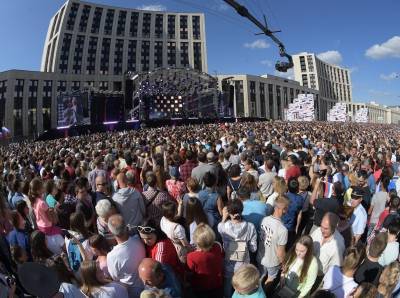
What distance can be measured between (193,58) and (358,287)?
3689 inches

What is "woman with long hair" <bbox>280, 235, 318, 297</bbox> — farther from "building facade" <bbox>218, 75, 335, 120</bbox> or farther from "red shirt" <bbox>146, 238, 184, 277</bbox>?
"building facade" <bbox>218, 75, 335, 120</bbox>

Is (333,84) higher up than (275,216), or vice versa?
(333,84)

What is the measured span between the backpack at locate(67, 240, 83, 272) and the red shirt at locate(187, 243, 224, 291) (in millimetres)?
1292

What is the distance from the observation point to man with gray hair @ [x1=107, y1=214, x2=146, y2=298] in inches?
144

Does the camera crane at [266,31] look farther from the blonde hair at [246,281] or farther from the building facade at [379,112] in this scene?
the building facade at [379,112]

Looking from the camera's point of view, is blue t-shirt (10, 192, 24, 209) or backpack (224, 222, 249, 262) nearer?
backpack (224, 222, 249, 262)

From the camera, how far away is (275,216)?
15.6ft

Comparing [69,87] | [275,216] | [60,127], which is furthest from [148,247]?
[69,87]

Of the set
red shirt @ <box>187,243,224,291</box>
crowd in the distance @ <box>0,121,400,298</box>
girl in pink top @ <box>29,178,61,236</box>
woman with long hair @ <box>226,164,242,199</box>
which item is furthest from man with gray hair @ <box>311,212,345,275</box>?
girl in pink top @ <box>29,178,61,236</box>

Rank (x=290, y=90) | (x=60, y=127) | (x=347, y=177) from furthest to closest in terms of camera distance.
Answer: (x=290, y=90) → (x=60, y=127) → (x=347, y=177)

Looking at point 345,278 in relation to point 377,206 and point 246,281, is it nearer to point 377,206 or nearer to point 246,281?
point 246,281

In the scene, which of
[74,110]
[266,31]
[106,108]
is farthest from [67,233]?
[106,108]

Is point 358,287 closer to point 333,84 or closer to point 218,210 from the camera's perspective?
point 218,210

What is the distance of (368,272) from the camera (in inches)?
150
